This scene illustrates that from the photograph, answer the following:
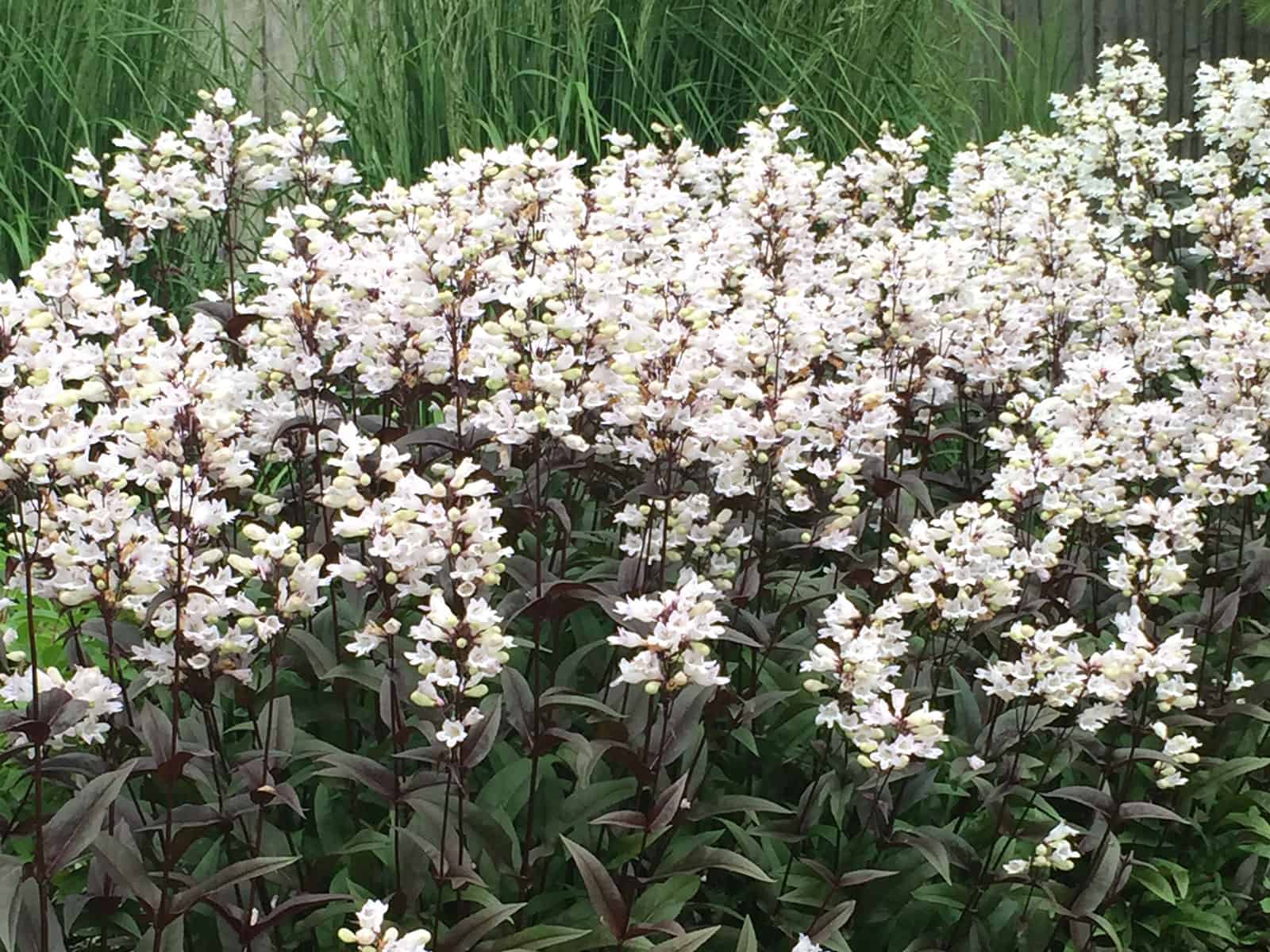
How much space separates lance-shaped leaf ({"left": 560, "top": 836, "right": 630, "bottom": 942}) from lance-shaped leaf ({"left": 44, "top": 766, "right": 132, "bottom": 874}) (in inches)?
25.4

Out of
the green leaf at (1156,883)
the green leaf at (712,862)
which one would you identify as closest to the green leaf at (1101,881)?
the green leaf at (1156,883)

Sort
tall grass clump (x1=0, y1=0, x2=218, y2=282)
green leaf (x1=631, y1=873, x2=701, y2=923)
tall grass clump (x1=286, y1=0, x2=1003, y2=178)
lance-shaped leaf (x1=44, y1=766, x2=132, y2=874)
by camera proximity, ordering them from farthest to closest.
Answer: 1. tall grass clump (x1=286, y1=0, x2=1003, y2=178)
2. tall grass clump (x1=0, y1=0, x2=218, y2=282)
3. green leaf (x1=631, y1=873, x2=701, y2=923)
4. lance-shaped leaf (x1=44, y1=766, x2=132, y2=874)

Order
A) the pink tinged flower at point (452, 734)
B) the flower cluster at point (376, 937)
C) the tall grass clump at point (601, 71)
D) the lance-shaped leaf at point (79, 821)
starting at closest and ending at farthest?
1. the flower cluster at point (376, 937)
2. the lance-shaped leaf at point (79, 821)
3. the pink tinged flower at point (452, 734)
4. the tall grass clump at point (601, 71)

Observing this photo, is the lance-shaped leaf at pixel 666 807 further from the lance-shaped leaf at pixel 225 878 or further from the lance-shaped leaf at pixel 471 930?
the lance-shaped leaf at pixel 225 878

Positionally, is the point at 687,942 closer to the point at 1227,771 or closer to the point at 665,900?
the point at 665,900

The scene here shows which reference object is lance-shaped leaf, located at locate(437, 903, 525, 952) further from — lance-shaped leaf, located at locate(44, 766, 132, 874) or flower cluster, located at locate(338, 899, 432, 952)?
lance-shaped leaf, located at locate(44, 766, 132, 874)

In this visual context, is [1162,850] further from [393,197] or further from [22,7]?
[22,7]

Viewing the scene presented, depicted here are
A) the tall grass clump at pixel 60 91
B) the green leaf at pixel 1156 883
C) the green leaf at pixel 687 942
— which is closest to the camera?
the green leaf at pixel 687 942

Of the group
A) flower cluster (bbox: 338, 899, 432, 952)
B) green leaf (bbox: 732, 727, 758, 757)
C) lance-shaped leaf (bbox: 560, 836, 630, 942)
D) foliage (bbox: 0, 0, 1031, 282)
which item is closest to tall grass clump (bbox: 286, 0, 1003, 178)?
foliage (bbox: 0, 0, 1031, 282)

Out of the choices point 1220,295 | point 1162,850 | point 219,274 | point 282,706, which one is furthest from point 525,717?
point 219,274

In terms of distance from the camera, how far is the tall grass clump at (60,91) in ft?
17.0

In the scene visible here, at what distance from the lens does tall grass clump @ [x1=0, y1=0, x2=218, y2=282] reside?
5168mm

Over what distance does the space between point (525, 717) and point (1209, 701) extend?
158cm

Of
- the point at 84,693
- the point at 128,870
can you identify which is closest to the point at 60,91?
the point at 84,693
